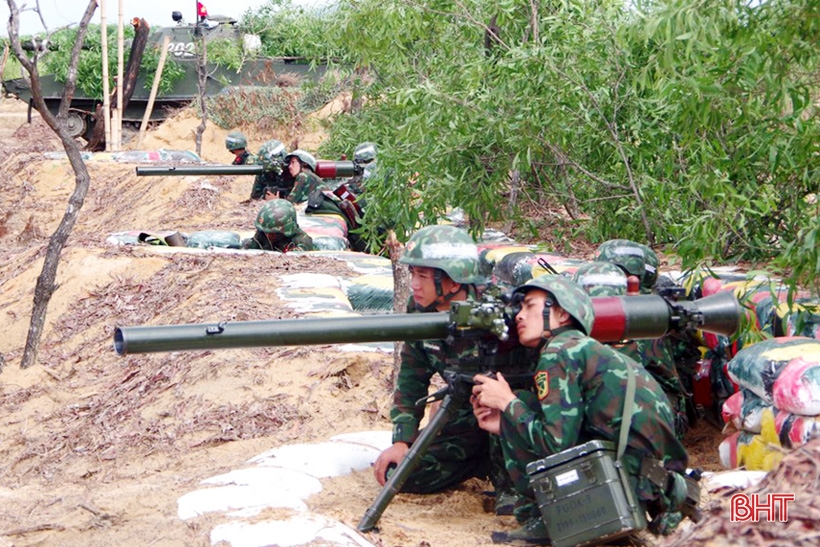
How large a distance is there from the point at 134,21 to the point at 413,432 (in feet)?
71.5

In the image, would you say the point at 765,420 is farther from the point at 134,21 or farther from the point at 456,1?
the point at 134,21

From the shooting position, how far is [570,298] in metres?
4.09

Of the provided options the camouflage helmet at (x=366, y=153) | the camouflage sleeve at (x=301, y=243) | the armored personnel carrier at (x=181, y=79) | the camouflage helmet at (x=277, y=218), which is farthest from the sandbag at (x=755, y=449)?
the armored personnel carrier at (x=181, y=79)

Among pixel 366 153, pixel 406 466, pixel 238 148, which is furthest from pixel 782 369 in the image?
pixel 238 148

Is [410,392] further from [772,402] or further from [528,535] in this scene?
[772,402]

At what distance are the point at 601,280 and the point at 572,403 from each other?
5.76 ft

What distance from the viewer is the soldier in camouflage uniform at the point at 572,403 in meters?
3.99

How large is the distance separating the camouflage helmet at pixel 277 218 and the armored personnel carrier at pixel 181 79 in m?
16.0

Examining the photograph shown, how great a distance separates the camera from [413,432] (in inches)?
191

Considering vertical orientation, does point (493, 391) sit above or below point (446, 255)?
below

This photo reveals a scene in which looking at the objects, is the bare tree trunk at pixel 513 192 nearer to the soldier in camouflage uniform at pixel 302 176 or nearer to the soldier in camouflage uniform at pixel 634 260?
the soldier in camouflage uniform at pixel 302 176

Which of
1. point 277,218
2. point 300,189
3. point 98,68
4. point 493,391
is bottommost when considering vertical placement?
point 98,68

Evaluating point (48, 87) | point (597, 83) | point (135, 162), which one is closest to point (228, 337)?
point (597, 83)

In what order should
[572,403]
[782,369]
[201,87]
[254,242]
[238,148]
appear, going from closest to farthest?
1. [572,403]
2. [782,369]
3. [254,242]
4. [238,148]
5. [201,87]
